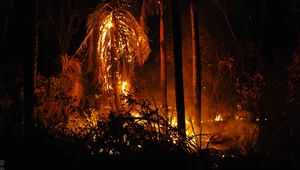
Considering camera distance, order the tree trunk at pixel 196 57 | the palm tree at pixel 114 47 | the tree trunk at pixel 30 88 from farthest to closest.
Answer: the tree trunk at pixel 196 57 → the palm tree at pixel 114 47 → the tree trunk at pixel 30 88

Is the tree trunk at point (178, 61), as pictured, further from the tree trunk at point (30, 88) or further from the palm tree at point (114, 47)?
the tree trunk at point (30, 88)

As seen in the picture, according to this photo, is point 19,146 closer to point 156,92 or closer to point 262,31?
point 156,92

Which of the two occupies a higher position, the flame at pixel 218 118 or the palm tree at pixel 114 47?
the palm tree at pixel 114 47

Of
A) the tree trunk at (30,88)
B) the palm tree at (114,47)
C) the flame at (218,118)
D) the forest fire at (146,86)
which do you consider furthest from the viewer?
the flame at (218,118)

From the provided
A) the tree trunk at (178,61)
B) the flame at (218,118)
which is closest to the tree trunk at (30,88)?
the tree trunk at (178,61)

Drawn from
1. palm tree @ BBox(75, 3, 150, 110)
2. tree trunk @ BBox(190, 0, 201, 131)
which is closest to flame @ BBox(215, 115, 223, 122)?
tree trunk @ BBox(190, 0, 201, 131)

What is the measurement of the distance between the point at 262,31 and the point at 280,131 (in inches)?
500

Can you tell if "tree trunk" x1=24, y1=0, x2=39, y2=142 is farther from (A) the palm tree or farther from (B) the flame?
(B) the flame

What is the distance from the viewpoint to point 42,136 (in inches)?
300

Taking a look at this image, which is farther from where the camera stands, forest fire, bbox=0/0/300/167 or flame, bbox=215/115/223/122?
flame, bbox=215/115/223/122

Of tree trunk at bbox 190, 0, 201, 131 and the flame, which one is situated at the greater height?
tree trunk at bbox 190, 0, 201, 131

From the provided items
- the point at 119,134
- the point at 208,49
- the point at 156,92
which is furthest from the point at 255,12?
the point at 119,134

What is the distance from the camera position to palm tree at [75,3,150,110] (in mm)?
12672

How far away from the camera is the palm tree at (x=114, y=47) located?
41.6 feet
